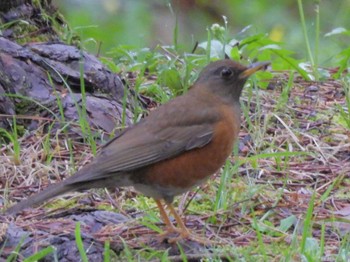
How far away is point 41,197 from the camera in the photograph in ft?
15.1

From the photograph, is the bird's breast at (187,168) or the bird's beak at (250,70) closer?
the bird's breast at (187,168)

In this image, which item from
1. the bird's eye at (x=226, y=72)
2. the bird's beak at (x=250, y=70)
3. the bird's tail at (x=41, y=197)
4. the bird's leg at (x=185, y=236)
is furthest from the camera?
the bird's eye at (x=226, y=72)

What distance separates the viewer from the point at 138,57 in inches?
287

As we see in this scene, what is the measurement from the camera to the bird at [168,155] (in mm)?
4758

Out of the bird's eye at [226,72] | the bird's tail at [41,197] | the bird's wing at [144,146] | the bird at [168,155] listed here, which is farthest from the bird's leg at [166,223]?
the bird's eye at [226,72]

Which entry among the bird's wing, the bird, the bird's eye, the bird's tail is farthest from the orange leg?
the bird's eye

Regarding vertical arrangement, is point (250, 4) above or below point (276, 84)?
below

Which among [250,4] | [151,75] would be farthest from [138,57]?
[250,4]

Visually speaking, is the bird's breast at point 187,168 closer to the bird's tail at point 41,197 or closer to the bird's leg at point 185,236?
the bird's leg at point 185,236

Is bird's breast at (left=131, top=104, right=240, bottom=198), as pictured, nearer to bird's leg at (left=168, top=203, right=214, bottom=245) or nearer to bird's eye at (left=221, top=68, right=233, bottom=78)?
bird's leg at (left=168, top=203, right=214, bottom=245)

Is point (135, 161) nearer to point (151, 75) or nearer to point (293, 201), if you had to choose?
point (293, 201)

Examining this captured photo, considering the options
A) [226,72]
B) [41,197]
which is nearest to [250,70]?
[226,72]

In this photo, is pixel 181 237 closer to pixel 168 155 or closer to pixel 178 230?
pixel 178 230

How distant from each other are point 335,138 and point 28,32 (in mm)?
2213
